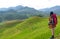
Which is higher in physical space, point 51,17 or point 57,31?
point 51,17

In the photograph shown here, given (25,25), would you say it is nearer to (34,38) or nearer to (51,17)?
(34,38)

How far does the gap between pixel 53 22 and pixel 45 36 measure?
1867cm

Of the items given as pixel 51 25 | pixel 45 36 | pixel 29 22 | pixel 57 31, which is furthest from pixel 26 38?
pixel 29 22

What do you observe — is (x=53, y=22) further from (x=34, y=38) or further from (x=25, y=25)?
(x=25, y=25)

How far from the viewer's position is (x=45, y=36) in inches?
1635

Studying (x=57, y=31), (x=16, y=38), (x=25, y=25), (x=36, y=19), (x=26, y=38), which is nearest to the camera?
(x=57, y=31)

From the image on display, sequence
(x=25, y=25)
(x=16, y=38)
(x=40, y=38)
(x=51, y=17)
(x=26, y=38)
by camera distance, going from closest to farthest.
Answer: (x=51, y=17) → (x=40, y=38) → (x=26, y=38) → (x=16, y=38) → (x=25, y=25)

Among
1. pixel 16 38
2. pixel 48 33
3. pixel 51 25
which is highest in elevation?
pixel 51 25

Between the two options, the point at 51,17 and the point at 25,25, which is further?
the point at 25,25

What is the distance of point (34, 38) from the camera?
144ft

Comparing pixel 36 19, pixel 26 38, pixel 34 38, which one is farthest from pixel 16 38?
pixel 36 19

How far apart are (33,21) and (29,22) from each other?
1.78 metres

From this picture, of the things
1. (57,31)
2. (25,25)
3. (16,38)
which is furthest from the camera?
(25,25)

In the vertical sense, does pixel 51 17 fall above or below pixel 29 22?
above
